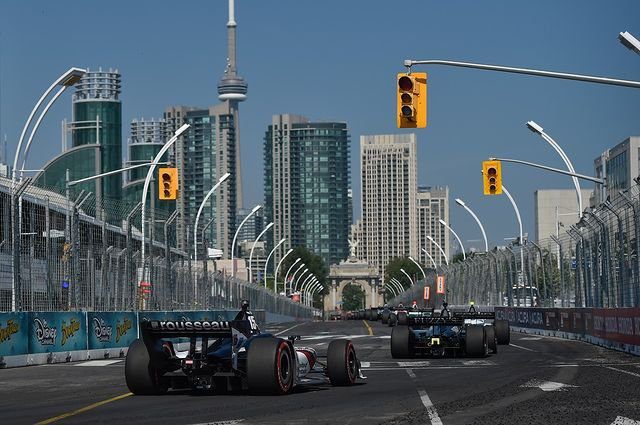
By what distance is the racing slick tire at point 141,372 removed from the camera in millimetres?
18172

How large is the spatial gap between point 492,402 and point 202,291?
35.5m

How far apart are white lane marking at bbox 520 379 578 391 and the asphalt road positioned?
0.01 meters

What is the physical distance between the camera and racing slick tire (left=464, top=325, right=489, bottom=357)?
28.6 metres

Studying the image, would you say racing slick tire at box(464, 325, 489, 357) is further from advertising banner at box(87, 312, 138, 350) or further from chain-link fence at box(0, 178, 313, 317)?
advertising banner at box(87, 312, 138, 350)

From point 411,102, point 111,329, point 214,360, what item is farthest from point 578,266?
point 214,360

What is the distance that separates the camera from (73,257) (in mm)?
33125

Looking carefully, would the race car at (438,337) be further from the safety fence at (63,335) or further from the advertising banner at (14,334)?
the advertising banner at (14,334)

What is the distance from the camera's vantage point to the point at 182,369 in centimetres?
1830

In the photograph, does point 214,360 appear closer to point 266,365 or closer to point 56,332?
point 266,365

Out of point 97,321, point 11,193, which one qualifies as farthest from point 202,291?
point 11,193

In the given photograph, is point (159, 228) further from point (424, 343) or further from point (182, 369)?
point (182, 369)

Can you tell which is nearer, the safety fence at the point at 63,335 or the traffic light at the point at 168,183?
the safety fence at the point at 63,335

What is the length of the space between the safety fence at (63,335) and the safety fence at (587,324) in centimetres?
1210

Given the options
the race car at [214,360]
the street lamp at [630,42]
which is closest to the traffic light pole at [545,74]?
the street lamp at [630,42]
